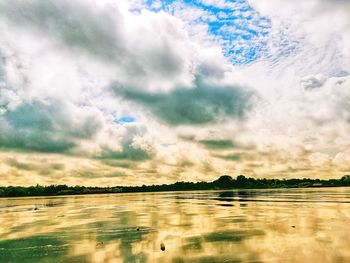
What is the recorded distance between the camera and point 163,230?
86.7ft

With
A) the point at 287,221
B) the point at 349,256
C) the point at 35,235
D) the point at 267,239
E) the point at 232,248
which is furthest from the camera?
the point at 287,221

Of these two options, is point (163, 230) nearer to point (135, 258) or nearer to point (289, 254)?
point (135, 258)

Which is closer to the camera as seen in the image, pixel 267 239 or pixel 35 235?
pixel 267 239

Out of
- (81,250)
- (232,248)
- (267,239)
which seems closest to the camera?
(232,248)

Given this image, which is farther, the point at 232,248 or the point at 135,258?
the point at 232,248

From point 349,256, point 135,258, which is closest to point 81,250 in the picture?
point 135,258

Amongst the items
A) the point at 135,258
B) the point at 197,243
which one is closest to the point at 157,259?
the point at 135,258

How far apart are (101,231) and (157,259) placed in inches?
480

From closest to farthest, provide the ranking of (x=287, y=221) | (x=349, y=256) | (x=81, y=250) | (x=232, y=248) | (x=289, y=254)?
(x=349, y=256)
(x=289, y=254)
(x=232, y=248)
(x=81, y=250)
(x=287, y=221)

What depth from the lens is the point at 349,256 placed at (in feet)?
49.9

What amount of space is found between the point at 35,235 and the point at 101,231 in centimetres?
553

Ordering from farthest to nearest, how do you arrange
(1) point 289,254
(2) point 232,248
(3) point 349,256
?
1. (2) point 232,248
2. (1) point 289,254
3. (3) point 349,256

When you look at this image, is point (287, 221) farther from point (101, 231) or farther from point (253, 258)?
point (101, 231)

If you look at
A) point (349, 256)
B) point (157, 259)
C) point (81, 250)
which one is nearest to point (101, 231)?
point (81, 250)
